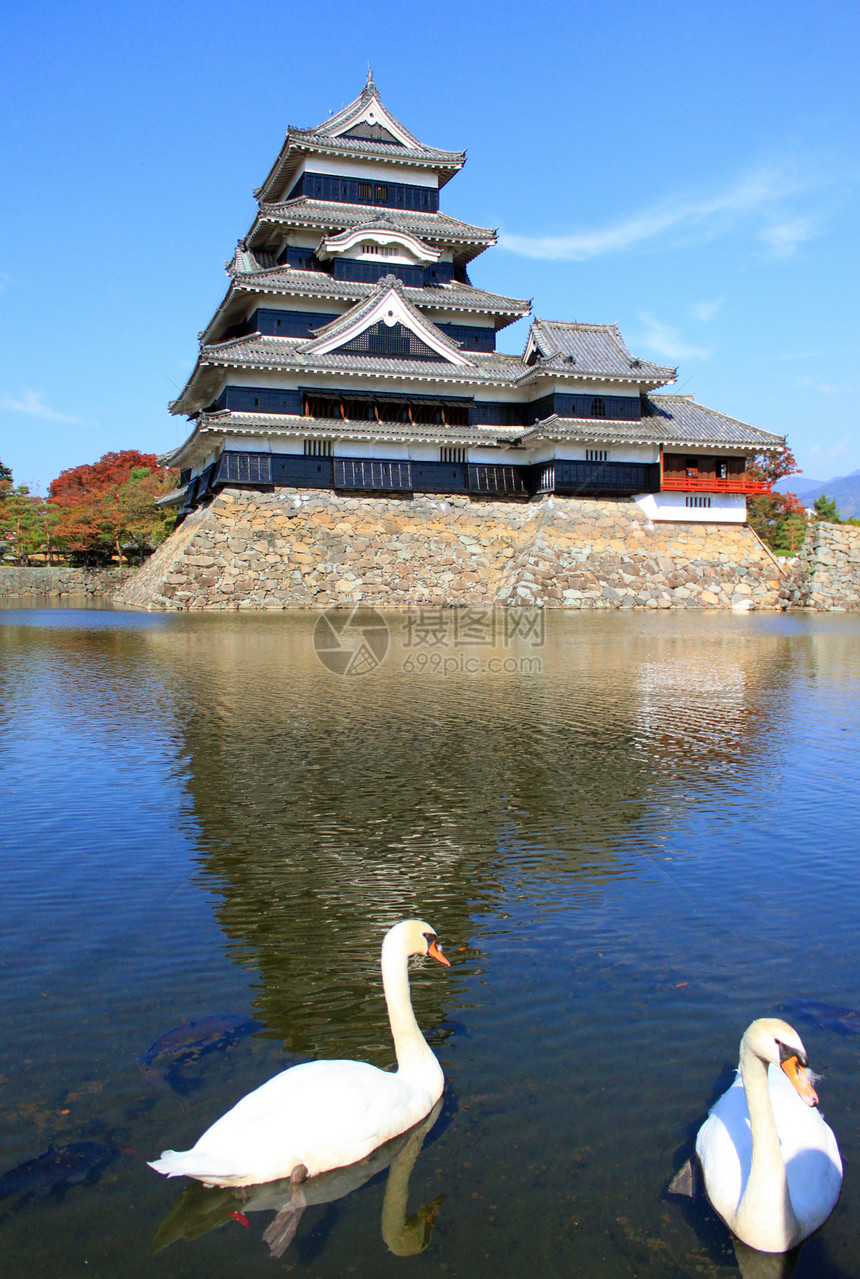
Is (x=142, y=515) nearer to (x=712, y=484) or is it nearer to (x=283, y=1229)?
(x=712, y=484)

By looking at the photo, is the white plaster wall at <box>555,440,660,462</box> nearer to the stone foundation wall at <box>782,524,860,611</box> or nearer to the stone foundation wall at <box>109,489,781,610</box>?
the stone foundation wall at <box>109,489,781,610</box>

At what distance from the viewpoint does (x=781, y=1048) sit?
279cm

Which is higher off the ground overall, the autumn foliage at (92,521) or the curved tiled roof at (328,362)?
the curved tiled roof at (328,362)

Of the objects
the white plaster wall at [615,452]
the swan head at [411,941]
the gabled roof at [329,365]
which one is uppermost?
the gabled roof at [329,365]

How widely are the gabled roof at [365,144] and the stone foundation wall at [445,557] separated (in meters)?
14.0

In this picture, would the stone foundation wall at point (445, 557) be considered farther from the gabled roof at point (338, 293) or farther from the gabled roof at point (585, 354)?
the gabled roof at point (338, 293)

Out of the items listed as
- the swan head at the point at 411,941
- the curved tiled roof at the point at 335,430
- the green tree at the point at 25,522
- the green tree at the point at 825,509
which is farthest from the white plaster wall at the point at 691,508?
the swan head at the point at 411,941

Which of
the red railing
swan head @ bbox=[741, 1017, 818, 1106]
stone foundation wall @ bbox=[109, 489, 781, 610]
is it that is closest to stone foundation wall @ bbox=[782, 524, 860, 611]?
stone foundation wall @ bbox=[109, 489, 781, 610]

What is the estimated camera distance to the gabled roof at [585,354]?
33312mm

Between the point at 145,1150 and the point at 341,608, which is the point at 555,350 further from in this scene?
the point at 145,1150

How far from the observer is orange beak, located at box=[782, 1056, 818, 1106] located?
8.78 feet

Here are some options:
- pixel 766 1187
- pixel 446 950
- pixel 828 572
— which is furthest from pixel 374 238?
pixel 766 1187

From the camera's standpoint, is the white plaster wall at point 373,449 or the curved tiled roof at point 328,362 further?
the white plaster wall at point 373,449

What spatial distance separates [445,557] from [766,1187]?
101 feet
